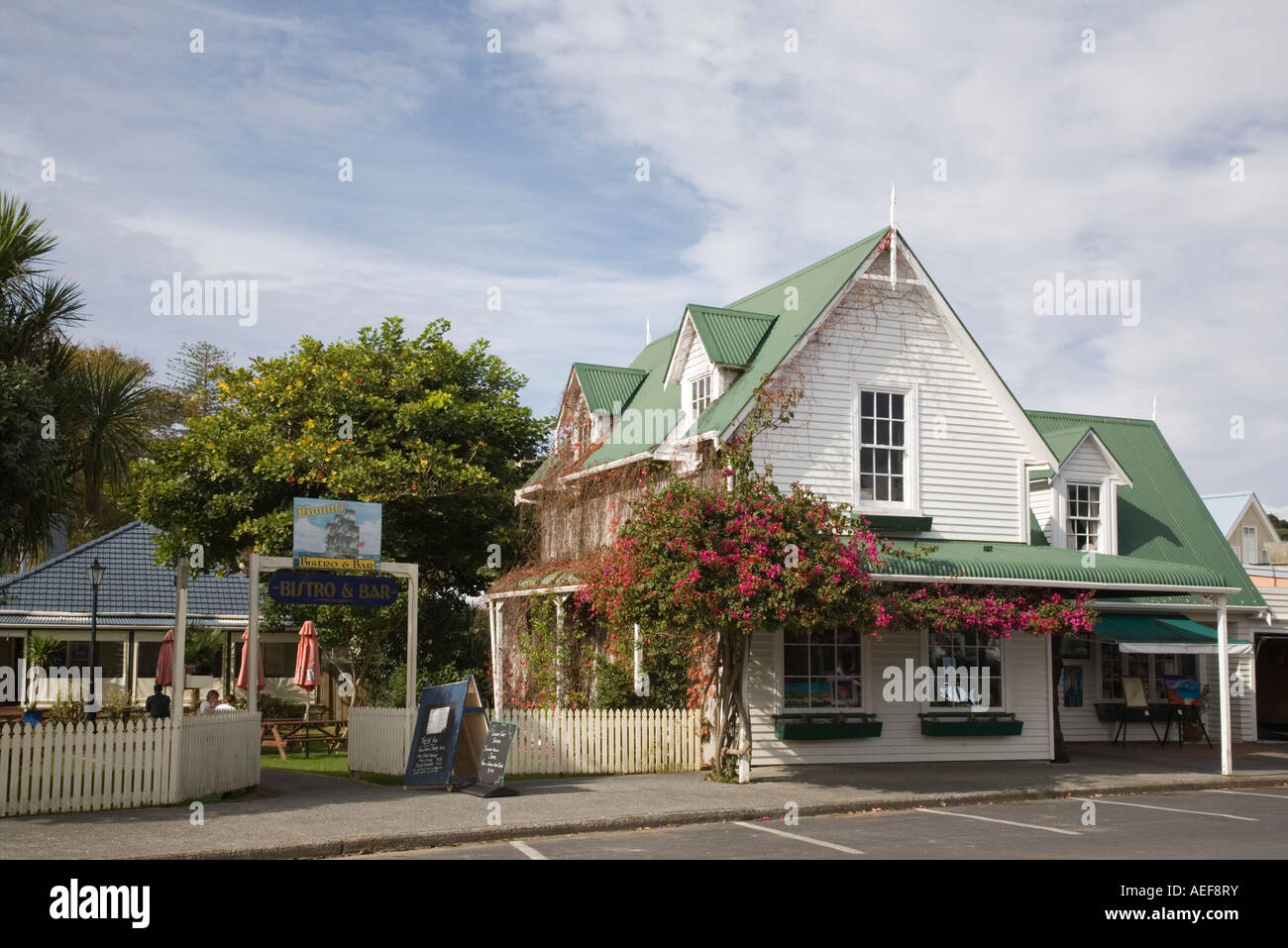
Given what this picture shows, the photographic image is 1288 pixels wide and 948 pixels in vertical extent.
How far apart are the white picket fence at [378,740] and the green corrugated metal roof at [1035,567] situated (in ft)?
24.0

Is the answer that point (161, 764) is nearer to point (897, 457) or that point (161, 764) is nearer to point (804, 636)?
point (804, 636)

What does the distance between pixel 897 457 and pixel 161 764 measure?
12378 mm

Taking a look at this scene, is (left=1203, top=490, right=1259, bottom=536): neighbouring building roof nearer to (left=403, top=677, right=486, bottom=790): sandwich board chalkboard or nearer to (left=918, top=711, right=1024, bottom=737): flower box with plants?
(left=918, top=711, right=1024, bottom=737): flower box with plants

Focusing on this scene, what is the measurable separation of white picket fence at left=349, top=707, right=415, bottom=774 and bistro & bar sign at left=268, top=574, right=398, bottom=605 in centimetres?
168

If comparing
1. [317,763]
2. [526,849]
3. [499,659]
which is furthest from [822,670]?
[317,763]

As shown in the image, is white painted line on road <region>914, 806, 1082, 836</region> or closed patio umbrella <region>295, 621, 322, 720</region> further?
closed patio umbrella <region>295, 621, 322, 720</region>

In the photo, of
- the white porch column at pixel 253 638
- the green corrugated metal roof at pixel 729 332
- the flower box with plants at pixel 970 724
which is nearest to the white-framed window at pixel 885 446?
the green corrugated metal roof at pixel 729 332

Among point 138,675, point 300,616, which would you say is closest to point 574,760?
point 300,616

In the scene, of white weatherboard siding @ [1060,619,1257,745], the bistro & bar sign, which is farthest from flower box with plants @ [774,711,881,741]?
white weatherboard siding @ [1060,619,1257,745]

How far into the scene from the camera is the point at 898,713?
20297 mm

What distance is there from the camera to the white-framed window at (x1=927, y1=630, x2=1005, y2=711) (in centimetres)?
2066

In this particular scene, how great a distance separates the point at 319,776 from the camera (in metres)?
18.4

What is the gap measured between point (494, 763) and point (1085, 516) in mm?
14117

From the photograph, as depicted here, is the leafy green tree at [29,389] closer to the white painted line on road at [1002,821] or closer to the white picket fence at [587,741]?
the white picket fence at [587,741]
